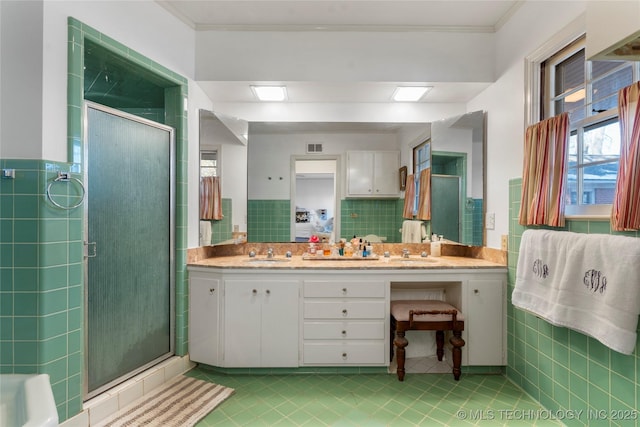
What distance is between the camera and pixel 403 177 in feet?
9.11

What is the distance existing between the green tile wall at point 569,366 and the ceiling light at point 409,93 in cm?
104

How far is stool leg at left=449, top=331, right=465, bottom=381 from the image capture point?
7.05ft

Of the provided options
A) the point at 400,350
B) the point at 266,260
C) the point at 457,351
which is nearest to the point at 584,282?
the point at 457,351

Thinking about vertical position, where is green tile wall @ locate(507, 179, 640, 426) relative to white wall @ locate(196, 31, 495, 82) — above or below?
below

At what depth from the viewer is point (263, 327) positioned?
222cm

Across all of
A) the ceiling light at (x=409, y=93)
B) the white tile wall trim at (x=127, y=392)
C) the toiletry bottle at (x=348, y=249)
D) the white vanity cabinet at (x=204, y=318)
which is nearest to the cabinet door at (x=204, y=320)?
the white vanity cabinet at (x=204, y=318)

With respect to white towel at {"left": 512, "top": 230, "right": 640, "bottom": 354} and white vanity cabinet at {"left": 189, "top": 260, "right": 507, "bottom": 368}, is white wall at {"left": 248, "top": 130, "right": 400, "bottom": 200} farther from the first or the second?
white towel at {"left": 512, "top": 230, "right": 640, "bottom": 354}

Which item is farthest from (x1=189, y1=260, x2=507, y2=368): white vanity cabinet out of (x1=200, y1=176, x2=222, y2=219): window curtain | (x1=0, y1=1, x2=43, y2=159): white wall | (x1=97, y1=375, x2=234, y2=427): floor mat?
(x1=0, y1=1, x2=43, y2=159): white wall

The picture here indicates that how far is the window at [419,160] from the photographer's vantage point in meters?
2.75

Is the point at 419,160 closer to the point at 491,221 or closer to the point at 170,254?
the point at 491,221

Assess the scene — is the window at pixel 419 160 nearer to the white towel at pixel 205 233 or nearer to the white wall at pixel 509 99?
the white wall at pixel 509 99

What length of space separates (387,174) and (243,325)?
1.77m

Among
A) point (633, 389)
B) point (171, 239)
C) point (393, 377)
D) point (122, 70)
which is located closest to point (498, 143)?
point (633, 389)

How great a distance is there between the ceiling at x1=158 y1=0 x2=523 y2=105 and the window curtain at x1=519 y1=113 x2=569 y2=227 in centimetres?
85
